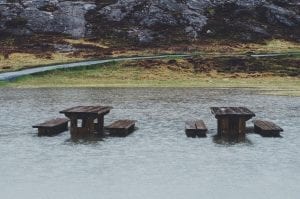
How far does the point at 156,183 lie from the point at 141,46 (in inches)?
3182

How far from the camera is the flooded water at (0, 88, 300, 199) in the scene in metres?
14.4

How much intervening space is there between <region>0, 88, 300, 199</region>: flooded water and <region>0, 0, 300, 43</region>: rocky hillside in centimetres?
7334

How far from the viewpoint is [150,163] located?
17.8m

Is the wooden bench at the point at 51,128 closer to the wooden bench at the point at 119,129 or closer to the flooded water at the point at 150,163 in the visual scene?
the flooded water at the point at 150,163

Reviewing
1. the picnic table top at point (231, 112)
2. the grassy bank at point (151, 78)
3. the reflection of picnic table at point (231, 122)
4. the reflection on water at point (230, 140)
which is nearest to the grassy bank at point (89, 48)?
the grassy bank at point (151, 78)

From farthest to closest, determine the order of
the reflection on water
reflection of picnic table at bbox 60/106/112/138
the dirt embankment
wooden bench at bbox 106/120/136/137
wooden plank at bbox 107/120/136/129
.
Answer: the dirt embankment < wooden plank at bbox 107/120/136/129 < wooden bench at bbox 106/120/136/137 < reflection of picnic table at bbox 60/106/112/138 < the reflection on water

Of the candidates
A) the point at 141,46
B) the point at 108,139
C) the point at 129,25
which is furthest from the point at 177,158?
the point at 129,25

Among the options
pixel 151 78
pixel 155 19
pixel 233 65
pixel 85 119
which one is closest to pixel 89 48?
pixel 155 19

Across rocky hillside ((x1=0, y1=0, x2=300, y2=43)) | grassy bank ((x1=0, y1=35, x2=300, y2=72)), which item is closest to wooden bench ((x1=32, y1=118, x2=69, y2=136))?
grassy bank ((x1=0, y1=35, x2=300, y2=72))

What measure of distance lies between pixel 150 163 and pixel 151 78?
153 feet

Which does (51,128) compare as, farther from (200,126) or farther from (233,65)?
(233,65)

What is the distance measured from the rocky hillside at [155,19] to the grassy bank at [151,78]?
97.0ft

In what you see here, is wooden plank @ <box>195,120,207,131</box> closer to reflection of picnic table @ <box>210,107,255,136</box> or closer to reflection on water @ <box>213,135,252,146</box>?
reflection on water @ <box>213,135,252,146</box>

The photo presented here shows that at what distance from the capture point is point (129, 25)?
350 feet
